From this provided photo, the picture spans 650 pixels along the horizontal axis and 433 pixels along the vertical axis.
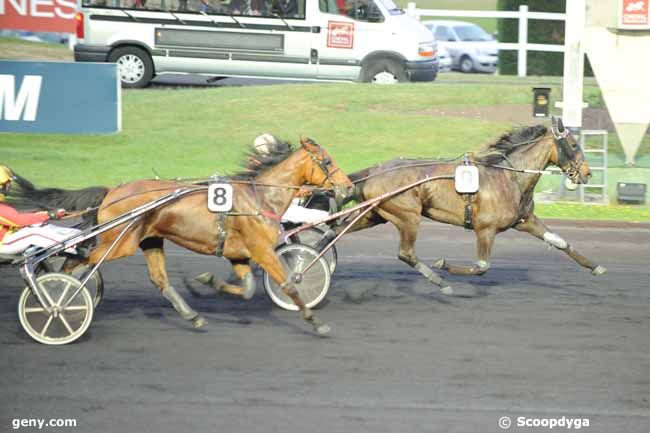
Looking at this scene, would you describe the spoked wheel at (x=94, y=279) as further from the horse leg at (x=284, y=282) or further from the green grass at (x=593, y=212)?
the green grass at (x=593, y=212)

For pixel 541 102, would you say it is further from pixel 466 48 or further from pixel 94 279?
pixel 466 48

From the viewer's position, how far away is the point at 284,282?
805cm

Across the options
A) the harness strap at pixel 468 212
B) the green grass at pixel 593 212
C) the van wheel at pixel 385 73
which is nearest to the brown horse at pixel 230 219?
the harness strap at pixel 468 212

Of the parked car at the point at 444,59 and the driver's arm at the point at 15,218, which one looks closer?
the driver's arm at the point at 15,218

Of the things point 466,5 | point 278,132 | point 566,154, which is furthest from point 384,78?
point 466,5

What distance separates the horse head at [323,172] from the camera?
833cm

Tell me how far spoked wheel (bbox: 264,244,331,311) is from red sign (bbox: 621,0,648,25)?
331 inches

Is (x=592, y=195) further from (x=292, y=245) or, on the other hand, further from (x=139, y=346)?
(x=139, y=346)

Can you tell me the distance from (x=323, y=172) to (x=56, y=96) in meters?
9.49

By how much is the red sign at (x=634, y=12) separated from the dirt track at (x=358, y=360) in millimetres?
6013

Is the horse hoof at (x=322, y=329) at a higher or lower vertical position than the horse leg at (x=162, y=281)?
lower

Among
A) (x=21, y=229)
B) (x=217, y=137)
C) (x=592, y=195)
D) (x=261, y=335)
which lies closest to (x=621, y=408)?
(x=261, y=335)

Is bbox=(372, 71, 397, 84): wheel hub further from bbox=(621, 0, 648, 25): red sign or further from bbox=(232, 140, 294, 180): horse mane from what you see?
bbox=(232, 140, 294, 180): horse mane

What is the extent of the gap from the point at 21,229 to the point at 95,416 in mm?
2127
